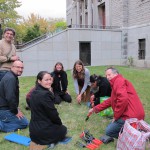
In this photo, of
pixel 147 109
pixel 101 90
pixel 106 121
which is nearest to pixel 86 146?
pixel 106 121

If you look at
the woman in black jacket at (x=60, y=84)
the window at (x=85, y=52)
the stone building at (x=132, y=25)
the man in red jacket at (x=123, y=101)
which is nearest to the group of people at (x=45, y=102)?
the man in red jacket at (x=123, y=101)

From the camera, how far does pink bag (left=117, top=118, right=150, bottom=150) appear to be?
3168 mm

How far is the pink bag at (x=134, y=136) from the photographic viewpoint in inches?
125

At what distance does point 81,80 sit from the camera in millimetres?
6621

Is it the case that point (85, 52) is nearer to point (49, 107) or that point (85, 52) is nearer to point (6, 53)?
point (6, 53)

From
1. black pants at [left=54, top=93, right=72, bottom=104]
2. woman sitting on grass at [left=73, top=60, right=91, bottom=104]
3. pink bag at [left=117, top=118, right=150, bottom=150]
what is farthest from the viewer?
black pants at [left=54, top=93, right=72, bottom=104]

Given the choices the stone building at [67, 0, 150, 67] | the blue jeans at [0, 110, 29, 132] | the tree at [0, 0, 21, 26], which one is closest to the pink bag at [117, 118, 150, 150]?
the blue jeans at [0, 110, 29, 132]

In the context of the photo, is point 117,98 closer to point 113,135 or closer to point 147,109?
point 113,135

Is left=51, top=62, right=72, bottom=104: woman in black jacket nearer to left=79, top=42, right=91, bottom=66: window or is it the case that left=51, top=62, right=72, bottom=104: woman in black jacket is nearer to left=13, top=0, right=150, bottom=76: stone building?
left=13, top=0, right=150, bottom=76: stone building

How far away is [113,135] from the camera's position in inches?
159

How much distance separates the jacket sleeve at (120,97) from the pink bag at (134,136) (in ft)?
0.82

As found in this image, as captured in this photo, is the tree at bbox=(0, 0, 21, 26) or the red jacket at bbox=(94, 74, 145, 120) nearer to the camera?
the red jacket at bbox=(94, 74, 145, 120)

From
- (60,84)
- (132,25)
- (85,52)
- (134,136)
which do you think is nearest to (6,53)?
(60,84)

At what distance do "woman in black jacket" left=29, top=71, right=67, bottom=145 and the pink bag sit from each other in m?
1.05
